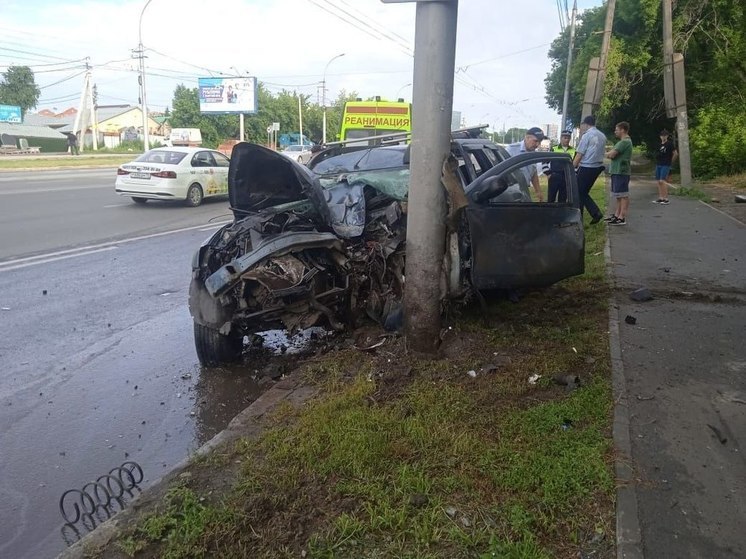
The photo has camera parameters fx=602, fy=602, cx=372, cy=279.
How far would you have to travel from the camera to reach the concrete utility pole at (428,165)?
162 inches

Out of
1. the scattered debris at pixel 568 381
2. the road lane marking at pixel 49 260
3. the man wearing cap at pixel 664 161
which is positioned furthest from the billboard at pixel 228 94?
the scattered debris at pixel 568 381

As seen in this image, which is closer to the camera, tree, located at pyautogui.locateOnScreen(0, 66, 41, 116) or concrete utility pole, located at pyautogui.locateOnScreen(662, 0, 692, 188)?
concrete utility pole, located at pyautogui.locateOnScreen(662, 0, 692, 188)

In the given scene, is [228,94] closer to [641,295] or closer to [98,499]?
[641,295]

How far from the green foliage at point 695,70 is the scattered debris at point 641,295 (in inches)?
579

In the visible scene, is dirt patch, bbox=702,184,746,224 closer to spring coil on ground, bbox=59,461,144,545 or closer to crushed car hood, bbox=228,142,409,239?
crushed car hood, bbox=228,142,409,239

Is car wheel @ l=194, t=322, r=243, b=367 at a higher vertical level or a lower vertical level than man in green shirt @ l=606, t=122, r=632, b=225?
lower

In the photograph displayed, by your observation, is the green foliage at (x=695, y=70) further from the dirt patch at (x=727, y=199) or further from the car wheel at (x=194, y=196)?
the car wheel at (x=194, y=196)

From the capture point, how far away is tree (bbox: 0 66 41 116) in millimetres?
88375

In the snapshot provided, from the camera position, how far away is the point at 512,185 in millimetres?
5996

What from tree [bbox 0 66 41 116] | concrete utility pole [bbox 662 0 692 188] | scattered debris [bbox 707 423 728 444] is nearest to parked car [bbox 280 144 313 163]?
concrete utility pole [bbox 662 0 692 188]

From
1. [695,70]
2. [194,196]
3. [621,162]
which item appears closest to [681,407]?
[621,162]

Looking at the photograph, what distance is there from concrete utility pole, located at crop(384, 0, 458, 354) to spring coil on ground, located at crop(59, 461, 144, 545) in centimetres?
215

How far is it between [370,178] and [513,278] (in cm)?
167

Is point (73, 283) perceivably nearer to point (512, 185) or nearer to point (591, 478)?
point (512, 185)
